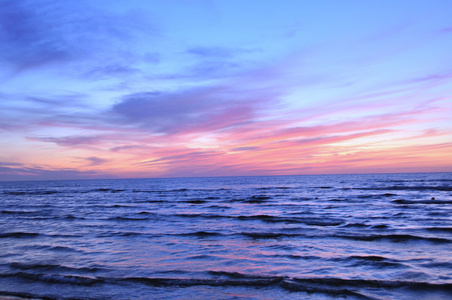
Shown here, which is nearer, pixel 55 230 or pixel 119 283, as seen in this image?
pixel 119 283

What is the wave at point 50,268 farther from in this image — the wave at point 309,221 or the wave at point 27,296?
the wave at point 309,221

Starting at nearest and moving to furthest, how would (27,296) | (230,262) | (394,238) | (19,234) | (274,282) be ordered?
(27,296), (274,282), (230,262), (394,238), (19,234)

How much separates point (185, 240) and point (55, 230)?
372 inches

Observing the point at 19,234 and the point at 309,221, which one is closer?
the point at 19,234

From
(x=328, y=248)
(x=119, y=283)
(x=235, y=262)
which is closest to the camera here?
(x=119, y=283)

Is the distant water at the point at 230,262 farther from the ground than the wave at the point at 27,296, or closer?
closer

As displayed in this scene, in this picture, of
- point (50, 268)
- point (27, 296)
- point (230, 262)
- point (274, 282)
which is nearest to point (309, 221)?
point (230, 262)

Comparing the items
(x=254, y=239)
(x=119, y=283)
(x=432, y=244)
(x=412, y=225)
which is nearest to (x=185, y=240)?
(x=254, y=239)

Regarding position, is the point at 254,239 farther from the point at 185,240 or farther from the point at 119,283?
the point at 119,283

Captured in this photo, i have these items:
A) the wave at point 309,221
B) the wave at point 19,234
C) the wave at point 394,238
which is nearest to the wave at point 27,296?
the wave at point 19,234

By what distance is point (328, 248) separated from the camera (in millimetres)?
13391

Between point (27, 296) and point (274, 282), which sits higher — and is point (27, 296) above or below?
above

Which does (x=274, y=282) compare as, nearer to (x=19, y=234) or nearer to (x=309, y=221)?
(x=309, y=221)

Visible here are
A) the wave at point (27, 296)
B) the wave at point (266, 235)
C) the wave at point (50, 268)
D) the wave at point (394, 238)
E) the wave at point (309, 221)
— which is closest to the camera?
the wave at point (27, 296)
